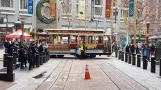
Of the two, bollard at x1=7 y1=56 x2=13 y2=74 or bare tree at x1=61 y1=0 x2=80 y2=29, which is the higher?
bare tree at x1=61 y1=0 x2=80 y2=29

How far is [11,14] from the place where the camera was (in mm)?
78000

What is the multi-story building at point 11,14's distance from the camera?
7506 centimetres

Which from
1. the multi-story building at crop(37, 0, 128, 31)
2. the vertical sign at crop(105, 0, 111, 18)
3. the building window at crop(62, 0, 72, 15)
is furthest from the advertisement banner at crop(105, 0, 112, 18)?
the building window at crop(62, 0, 72, 15)

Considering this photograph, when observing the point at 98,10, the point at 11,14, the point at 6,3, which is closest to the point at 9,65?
the point at 11,14

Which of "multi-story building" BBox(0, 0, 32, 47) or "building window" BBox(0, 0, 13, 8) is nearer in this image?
"multi-story building" BBox(0, 0, 32, 47)

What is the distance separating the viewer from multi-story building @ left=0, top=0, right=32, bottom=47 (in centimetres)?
7506

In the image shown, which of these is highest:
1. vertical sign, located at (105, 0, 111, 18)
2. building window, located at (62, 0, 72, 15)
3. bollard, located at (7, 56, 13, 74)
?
building window, located at (62, 0, 72, 15)

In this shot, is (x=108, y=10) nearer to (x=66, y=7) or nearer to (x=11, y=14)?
(x=66, y=7)

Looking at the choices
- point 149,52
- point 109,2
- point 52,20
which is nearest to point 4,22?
point 52,20

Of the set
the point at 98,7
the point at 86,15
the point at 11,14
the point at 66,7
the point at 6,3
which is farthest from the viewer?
the point at 98,7

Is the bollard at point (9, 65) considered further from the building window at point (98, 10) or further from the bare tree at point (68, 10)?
the building window at point (98, 10)

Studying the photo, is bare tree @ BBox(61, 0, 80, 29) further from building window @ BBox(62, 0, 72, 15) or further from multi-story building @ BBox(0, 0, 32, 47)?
multi-story building @ BBox(0, 0, 32, 47)

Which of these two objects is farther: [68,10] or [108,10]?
[68,10]

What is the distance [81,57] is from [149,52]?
813 cm
